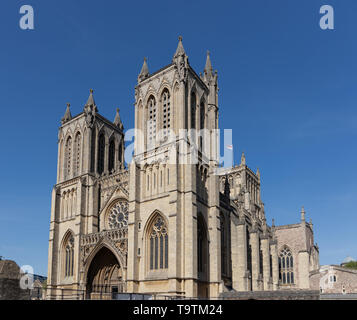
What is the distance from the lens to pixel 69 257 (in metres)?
44.2

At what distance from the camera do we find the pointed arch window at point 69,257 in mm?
43438

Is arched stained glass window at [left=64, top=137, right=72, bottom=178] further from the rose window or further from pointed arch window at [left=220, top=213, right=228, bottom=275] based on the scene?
pointed arch window at [left=220, top=213, right=228, bottom=275]

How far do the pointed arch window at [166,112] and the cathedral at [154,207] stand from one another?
0.12 metres

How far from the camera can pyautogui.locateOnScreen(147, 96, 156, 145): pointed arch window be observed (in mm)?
40925

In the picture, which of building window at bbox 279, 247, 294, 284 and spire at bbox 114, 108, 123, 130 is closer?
spire at bbox 114, 108, 123, 130

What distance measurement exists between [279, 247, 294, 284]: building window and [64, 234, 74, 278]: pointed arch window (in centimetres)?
3082

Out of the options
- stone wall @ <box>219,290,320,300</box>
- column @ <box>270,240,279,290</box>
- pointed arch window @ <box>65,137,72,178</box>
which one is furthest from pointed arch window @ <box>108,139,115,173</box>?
column @ <box>270,240,279,290</box>

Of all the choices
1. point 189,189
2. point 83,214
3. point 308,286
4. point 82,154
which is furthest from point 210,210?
point 308,286

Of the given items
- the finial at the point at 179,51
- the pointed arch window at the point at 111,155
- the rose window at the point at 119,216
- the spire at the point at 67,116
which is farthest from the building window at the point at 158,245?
the spire at the point at 67,116

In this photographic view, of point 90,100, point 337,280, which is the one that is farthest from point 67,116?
point 337,280

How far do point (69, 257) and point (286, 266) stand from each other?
32083 millimetres

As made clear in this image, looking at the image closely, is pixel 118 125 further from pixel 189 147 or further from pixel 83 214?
pixel 189 147
